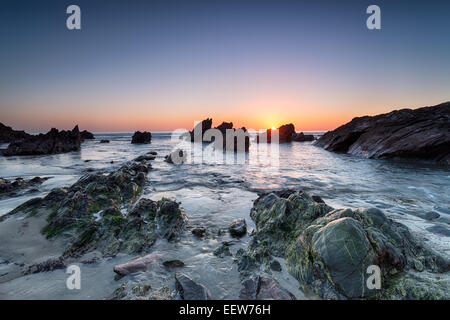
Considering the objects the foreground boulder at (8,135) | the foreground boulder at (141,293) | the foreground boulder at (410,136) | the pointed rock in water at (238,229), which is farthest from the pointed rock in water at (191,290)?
the foreground boulder at (8,135)

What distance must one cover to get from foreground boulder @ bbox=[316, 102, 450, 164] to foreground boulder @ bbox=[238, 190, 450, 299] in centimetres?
1872

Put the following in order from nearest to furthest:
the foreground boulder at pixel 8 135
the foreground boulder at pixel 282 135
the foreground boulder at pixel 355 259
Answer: the foreground boulder at pixel 355 259, the foreground boulder at pixel 8 135, the foreground boulder at pixel 282 135

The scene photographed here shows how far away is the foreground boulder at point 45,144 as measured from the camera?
83.4ft

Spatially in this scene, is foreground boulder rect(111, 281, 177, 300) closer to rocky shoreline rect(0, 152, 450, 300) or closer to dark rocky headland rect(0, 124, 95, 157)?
rocky shoreline rect(0, 152, 450, 300)

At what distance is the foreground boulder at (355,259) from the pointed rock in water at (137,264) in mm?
1703

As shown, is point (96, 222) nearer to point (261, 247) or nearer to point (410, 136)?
point (261, 247)

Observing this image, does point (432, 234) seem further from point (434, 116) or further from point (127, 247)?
point (434, 116)

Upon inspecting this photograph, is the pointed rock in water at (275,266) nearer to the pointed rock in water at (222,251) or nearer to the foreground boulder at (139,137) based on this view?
the pointed rock in water at (222,251)

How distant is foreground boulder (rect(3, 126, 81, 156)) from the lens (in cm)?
2541

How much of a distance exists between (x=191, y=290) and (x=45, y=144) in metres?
35.8

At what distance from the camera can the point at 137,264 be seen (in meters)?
3.55

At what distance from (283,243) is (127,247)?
347cm
